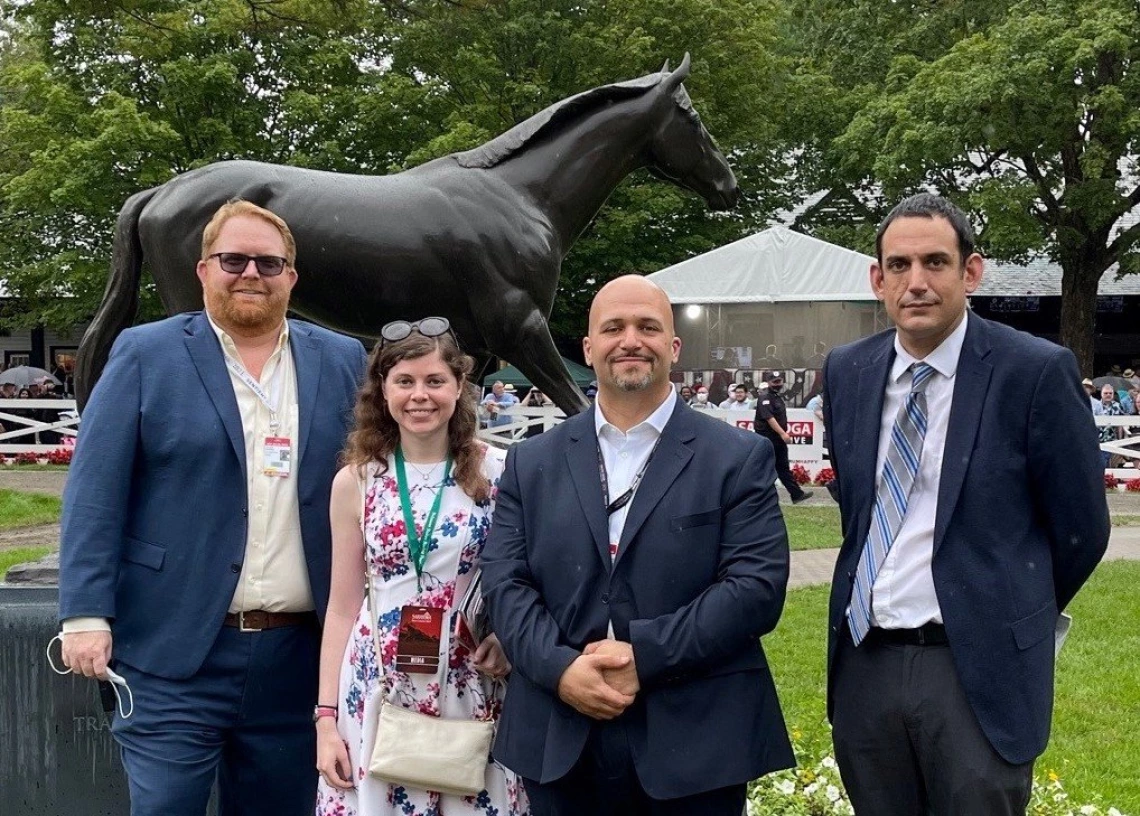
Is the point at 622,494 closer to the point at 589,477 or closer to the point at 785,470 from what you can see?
the point at 589,477

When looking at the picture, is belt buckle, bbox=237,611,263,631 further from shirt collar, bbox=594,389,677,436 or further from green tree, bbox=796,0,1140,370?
green tree, bbox=796,0,1140,370

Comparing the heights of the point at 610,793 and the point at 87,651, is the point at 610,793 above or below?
below

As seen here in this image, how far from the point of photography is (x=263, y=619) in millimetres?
2986

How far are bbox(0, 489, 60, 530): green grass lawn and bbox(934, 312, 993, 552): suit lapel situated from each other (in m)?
10.6

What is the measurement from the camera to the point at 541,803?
8.77 ft

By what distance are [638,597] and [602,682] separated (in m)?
0.21

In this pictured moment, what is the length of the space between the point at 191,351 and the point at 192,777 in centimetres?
106

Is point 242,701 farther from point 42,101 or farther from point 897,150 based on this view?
point 42,101

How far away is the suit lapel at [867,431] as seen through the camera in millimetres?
2799

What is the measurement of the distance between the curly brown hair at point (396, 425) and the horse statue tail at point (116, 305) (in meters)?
2.35

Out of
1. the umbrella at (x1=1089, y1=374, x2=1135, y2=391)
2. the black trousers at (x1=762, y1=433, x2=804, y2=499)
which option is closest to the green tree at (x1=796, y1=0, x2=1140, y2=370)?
the umbrella at (x1=1089, y1=374, x2=1135, y2=391)

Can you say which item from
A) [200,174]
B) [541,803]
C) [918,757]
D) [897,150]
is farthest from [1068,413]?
[897,150]

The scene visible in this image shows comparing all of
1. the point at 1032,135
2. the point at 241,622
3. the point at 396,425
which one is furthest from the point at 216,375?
the point at 1032,135

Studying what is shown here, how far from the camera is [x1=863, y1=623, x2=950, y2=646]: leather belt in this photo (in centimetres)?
267
